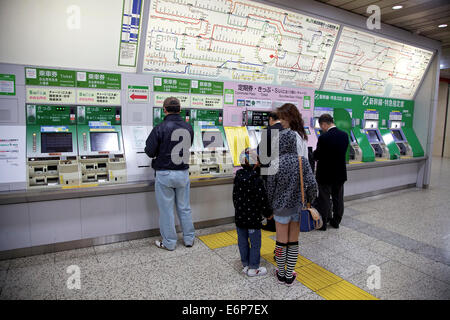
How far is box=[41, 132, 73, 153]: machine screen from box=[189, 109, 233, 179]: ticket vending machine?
4.68ft

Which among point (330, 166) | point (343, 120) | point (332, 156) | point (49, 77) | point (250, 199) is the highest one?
point (49, 77)

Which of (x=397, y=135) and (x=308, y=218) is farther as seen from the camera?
(x=397, y=135)

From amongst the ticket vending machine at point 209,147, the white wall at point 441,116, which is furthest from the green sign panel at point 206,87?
the white wall at point 441,116

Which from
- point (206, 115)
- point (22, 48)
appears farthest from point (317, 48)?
point (22, 48)

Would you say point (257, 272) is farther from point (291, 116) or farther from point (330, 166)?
point (330, 166)

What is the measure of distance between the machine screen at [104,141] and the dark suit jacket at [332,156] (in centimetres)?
261

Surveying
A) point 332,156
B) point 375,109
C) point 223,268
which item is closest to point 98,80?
point 223,268

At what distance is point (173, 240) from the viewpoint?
11.2 ft

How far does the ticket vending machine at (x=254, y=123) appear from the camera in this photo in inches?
177

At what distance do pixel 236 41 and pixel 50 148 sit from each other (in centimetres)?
274

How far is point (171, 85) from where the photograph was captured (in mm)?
3957

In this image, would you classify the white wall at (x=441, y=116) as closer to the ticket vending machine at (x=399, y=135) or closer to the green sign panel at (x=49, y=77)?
the ticket vending machine at (x=399, y=135)
